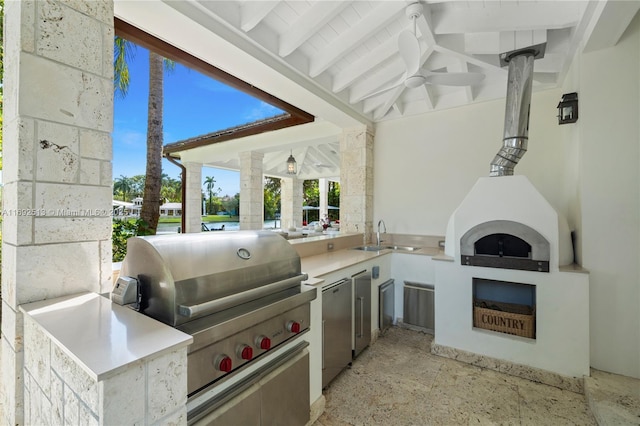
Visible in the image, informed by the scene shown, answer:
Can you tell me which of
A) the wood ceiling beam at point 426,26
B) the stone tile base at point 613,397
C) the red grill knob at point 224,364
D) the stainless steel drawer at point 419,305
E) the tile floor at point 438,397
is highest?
the wood ceiling beam at point 426,26

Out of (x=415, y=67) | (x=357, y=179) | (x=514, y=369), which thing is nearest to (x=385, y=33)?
(x=415, y=67)

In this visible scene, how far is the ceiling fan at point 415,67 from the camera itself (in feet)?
6.92

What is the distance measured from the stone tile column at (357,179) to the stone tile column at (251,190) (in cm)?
253

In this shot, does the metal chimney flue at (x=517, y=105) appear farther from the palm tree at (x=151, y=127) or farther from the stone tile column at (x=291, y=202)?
the stone tile column at (x=291, y=202)

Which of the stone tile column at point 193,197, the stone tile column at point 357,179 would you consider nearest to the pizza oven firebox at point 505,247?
the stone tile column at point 357,179

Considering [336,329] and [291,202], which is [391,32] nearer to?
[336,329]

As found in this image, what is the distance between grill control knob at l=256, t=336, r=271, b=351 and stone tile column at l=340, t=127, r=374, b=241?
315cm

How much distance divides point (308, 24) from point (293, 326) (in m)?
2.39

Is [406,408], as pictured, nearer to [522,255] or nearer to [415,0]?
[522,255]

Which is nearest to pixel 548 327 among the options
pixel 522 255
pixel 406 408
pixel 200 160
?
pixel 522 255

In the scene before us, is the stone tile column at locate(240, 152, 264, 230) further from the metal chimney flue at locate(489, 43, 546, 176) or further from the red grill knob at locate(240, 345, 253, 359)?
the red grill knob at locate(240, 345, 253, 359)

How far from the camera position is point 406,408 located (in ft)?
6.98

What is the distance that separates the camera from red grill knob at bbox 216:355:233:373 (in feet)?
4.03

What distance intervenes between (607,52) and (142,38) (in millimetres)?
3887
